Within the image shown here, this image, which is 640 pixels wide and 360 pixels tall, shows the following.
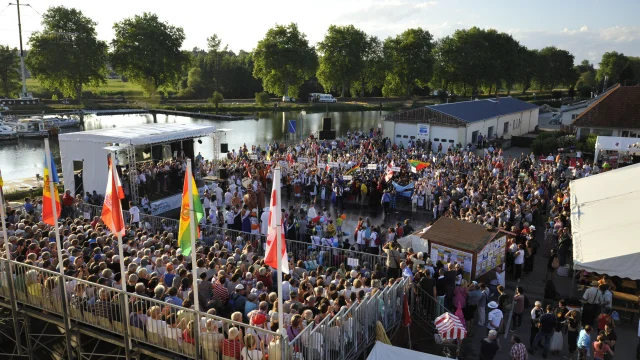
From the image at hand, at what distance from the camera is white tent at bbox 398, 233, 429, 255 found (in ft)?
43.0

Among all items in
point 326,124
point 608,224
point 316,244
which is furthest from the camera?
point 326,124

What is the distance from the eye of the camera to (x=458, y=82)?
270 feet

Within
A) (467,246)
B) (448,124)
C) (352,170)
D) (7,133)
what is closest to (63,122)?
(7,133)

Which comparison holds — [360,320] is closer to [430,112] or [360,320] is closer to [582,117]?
[430,112]

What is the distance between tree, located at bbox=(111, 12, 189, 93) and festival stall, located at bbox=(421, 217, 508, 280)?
7268 centimetres

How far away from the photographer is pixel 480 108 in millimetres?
43031

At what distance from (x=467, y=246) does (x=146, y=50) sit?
2937 inches

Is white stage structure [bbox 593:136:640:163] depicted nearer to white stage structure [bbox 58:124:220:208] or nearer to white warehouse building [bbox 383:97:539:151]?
white warehouse building [bbox 383:97:539:151]

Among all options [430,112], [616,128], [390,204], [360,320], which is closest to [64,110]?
[430,112]

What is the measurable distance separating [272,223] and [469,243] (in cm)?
713

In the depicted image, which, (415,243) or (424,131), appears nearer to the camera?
(415,243)

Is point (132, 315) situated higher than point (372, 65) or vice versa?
point (372, 65)

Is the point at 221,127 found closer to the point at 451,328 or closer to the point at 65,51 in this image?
the point at 65,51

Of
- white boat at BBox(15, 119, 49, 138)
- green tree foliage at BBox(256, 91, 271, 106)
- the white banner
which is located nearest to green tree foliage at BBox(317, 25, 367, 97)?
green tree foliage at BBox(256, 91, 271, 106)
